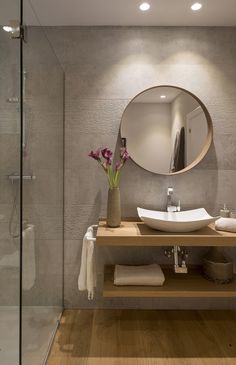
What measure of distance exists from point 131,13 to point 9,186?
159 centimetres

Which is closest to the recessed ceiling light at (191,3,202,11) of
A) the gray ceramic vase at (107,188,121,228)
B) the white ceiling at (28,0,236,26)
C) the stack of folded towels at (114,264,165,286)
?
the white ceiling at (28,0,236,26)

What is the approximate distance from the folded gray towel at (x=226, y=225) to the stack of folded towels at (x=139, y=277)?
54cm

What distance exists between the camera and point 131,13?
6.98 ft

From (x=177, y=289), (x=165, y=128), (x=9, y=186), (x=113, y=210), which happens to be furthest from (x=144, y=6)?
(x=177, y=289)

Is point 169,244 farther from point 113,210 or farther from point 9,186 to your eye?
point 9,186

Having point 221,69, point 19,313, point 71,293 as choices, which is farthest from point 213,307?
point 221,69

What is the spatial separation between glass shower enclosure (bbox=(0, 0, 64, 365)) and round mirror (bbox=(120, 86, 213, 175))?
27.6 inches

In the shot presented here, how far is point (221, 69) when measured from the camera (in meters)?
2.32

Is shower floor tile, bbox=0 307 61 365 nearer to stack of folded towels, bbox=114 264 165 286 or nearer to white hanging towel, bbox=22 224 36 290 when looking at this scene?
white hanging towel, bbox=22 224 36 290

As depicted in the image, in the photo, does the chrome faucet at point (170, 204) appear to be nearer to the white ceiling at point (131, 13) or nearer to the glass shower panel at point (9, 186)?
the glass shower panel at point (9, 186)

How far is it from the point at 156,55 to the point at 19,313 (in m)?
2.09

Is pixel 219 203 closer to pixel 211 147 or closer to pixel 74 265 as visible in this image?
pixel 211 147

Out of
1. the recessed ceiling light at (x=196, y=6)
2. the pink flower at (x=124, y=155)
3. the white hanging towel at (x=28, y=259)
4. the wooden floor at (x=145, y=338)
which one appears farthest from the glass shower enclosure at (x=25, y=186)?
the recessed ceiling light at (x=196, y=6)

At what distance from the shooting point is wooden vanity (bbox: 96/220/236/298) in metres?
1.81
